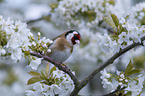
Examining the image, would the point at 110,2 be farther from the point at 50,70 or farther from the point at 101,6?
the point at 50,70

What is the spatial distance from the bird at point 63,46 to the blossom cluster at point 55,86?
0.48 m

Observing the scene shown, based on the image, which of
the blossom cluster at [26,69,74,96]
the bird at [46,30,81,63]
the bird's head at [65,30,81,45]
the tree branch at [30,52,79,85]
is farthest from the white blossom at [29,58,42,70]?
the bird's head at [65,30,81,45]

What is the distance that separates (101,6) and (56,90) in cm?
219

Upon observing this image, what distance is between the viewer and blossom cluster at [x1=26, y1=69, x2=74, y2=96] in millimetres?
1921

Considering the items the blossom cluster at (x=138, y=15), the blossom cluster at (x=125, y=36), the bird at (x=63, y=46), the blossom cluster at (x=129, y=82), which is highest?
the blossom cluster at (x=138, y=15)

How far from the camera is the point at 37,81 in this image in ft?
6.45

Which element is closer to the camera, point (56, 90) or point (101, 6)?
point (56, 90)

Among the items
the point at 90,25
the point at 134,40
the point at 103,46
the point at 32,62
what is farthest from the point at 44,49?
the point at 90,25

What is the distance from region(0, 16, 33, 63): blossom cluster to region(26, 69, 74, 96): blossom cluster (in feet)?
1.28

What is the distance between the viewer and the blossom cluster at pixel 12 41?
1580 millimetres

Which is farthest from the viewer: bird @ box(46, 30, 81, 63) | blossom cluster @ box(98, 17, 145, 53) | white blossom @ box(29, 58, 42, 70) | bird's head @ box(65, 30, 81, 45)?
bird's head @ box(65, 30, 81, 45)

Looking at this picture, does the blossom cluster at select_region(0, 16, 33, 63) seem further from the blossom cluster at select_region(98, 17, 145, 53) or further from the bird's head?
the bird's head

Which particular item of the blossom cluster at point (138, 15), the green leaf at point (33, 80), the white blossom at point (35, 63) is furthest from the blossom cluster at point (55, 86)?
the blossom cluster at point (138, 15)

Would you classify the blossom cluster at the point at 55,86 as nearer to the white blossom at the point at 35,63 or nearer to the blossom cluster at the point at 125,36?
the white blossom at the point at 35,63
